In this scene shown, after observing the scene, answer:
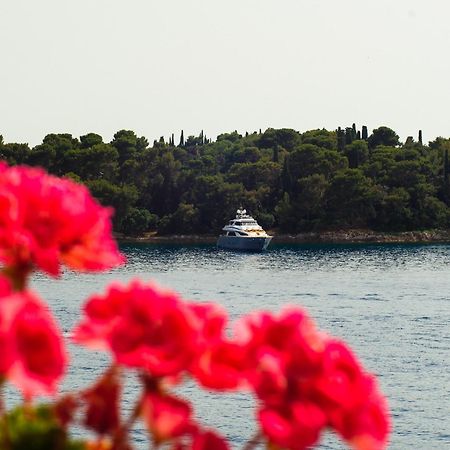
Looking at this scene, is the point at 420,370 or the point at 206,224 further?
the point at 206,224

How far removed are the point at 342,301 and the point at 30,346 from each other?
Result: 190 ft

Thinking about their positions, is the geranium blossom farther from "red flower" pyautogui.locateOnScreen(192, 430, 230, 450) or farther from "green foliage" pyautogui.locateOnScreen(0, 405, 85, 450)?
"green foliage" pyautogui.locateOnScreen(0, 405, 85, 450)

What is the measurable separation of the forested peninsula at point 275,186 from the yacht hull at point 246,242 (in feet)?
48.7

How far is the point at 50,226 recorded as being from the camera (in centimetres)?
174

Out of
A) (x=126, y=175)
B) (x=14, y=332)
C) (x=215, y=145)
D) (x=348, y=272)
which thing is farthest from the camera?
(x=215, y=145)

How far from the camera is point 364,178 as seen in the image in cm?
12494

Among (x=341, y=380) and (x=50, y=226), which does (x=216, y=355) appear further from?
(x=50, y=226)

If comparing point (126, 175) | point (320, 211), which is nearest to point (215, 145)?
point (126, 175)

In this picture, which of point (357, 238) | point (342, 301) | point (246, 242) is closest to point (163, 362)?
point (342, 301)

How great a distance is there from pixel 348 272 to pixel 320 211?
4561 centimetres

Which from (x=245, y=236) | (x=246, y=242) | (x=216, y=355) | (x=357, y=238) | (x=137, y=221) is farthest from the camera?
(x=137, y=221)

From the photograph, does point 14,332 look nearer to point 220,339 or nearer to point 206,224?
point 220,339

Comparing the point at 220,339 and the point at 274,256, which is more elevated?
the point at 220,339

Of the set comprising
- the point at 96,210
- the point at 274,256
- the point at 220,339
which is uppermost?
the point at 96,210
